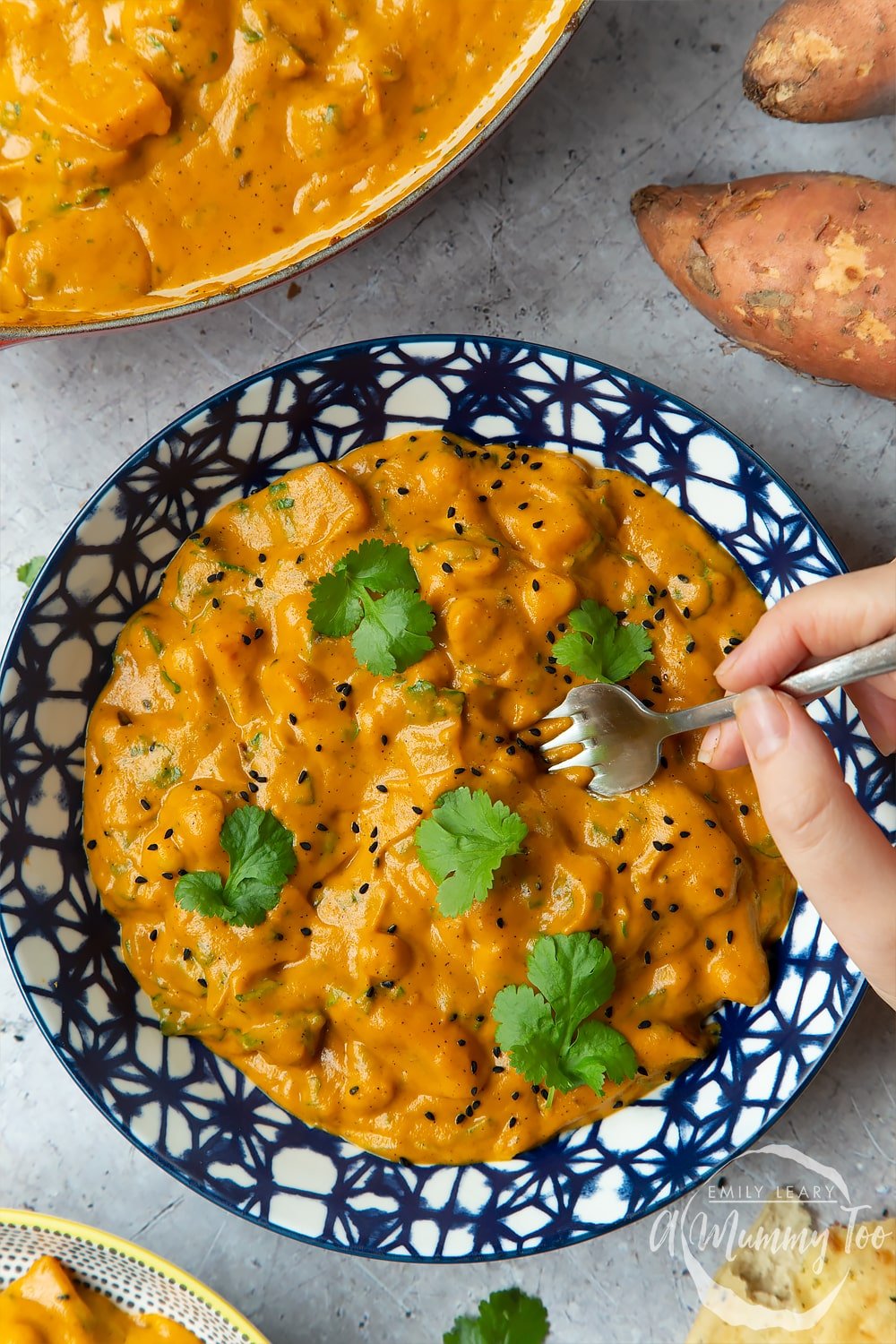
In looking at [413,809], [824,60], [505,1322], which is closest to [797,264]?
[824,60]

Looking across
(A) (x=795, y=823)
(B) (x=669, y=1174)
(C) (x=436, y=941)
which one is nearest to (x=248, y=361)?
(C) (x=436, y=941)

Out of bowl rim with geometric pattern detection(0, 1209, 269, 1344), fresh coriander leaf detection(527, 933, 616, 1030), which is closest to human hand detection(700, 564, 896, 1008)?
fresh coriander leaf detection(527, 933, 616, 1030)

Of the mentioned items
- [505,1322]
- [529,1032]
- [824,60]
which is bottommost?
[505,1322]

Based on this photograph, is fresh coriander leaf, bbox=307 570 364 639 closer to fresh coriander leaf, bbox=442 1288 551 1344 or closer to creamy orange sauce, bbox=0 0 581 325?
creamy orange sauce, bbox=0 0 581 325

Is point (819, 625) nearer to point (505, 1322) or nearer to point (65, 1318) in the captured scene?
point (505, 1322)

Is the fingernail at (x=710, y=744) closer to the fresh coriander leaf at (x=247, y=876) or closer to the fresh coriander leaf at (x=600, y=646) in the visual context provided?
the fresh coriander leaf at (x=600, y=646)

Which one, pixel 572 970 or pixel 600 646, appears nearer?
pixel 572 970
